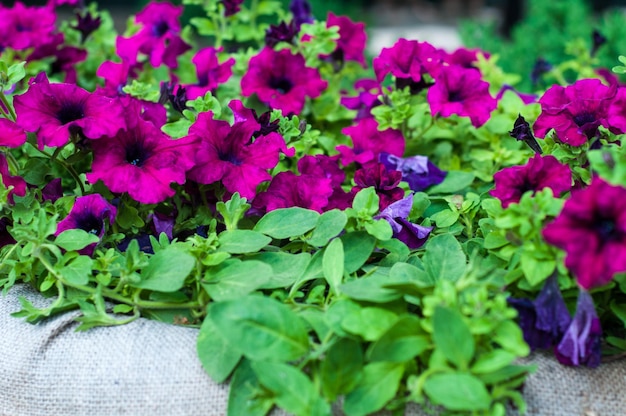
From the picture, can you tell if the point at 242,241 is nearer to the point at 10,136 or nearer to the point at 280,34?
the point at 10,136

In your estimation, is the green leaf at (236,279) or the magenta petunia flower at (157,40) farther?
the magenta petunia flower at (157,40)

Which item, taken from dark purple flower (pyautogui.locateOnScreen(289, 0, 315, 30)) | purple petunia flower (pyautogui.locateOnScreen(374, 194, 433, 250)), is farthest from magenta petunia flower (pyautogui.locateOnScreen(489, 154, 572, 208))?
dark purple flower (pyautogui.locateOnScreen(289, 0, 315, 30))

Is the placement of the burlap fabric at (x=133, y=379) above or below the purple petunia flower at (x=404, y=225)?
below

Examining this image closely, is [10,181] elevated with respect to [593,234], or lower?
lower

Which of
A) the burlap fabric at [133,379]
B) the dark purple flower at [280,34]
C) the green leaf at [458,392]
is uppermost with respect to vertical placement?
the dark purple flower at [280,34]

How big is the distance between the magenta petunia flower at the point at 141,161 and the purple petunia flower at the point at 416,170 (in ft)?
1.18

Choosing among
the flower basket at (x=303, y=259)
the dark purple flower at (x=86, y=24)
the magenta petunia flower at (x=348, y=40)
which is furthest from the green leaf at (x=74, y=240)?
the dark purple flower at (x=86, y=24)

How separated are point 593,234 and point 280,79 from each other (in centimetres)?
67

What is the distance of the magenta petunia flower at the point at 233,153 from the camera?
0.88 m

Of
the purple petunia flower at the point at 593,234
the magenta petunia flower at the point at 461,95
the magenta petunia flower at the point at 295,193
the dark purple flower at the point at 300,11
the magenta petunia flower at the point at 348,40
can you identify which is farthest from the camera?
the dark purple flower at the point at 300,11

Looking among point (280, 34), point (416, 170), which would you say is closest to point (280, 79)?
point (280, 34)

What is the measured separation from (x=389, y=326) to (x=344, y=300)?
6 cm

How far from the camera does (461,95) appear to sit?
1.08 meters

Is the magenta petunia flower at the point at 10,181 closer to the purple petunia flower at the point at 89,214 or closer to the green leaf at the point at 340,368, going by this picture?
the purple petunia flower at the point at 89,214
